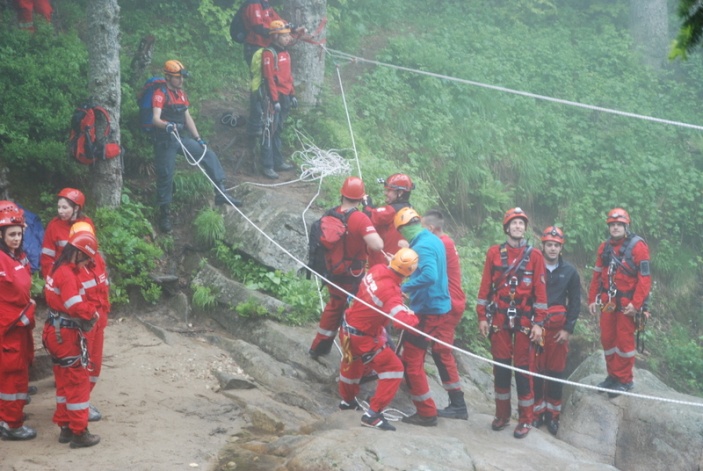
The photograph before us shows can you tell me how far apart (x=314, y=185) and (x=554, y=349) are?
4.78 metres

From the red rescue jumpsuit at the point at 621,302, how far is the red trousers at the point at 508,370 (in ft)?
3.95

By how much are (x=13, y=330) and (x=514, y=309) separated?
479 centimetres

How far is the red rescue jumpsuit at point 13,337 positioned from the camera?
6.48m

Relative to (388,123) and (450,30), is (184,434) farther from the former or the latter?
(450,30)

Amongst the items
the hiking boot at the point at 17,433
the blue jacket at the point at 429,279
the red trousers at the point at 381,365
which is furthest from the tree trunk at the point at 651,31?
the hiking boot at the point at 17,433

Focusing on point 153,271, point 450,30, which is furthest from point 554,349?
point 450,30

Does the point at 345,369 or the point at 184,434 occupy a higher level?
the point at 345,369

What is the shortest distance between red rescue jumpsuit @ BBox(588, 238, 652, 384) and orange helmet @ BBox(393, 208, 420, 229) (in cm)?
248

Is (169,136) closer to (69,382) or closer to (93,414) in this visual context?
(93,414)

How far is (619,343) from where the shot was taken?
28.3 feet

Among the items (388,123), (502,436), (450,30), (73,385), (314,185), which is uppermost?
(450,30)

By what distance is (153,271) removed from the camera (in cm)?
996

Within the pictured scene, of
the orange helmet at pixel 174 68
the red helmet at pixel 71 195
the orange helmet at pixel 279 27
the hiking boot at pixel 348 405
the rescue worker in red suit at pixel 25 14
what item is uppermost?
the orange helmet at pixel 279 27

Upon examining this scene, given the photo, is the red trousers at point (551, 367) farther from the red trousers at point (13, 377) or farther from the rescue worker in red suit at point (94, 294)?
the red trousers at point (13, 377)
